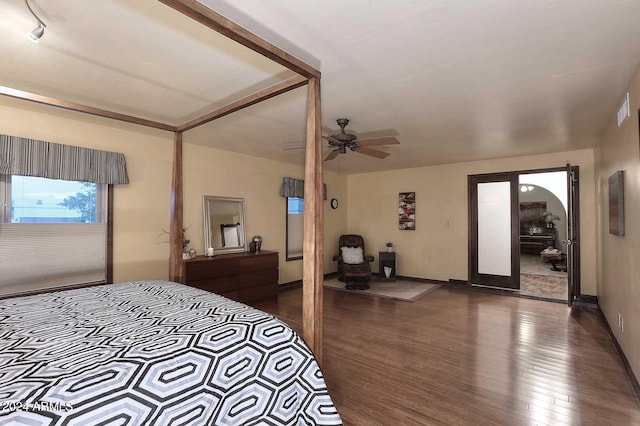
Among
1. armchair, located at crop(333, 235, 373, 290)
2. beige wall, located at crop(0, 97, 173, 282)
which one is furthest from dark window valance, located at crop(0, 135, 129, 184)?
armchair, located at crop(333, 235, 373, 290)

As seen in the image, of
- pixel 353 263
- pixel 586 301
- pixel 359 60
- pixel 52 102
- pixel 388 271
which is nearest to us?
pixel 359 60

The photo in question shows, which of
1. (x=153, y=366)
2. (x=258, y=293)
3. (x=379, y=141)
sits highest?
(x=379, y=141)

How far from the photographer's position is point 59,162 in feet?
10.8

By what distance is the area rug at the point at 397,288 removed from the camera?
17.4ft

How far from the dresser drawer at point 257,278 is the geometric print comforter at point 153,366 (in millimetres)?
2615

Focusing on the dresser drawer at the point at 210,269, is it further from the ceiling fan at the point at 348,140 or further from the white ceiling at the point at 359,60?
the ceiling fan at the point at 348,140

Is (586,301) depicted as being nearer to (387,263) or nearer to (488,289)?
(488,289)

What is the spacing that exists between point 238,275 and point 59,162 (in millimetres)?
2521

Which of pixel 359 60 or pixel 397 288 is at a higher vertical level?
pixel 359 60

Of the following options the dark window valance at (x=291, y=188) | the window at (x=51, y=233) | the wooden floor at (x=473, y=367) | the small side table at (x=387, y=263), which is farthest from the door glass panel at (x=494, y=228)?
the window at (x=51, y=233)

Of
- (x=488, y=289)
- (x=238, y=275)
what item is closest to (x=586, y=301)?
(x=488, y=289)

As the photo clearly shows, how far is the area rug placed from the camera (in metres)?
5.30

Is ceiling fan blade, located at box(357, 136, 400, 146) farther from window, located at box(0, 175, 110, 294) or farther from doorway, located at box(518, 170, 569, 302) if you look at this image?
doorway, located at box(518, 170, 569, 302)

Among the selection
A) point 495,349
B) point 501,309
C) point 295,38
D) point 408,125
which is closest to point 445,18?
point 295,38
